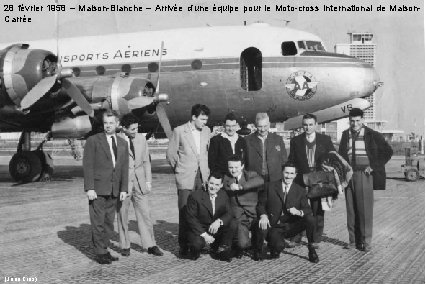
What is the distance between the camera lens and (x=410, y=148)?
18266 millimetres

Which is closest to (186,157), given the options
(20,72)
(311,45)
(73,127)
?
(20,72)

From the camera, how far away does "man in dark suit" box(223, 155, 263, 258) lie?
6.90 m

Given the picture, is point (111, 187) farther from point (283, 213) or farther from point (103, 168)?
point (283, 213)

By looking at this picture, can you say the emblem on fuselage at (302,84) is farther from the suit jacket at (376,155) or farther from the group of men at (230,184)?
the suit jacket at (376,155)

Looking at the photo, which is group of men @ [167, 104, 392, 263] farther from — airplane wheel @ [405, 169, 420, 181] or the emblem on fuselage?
airplane wheel @ [405, 169, 420, 181]

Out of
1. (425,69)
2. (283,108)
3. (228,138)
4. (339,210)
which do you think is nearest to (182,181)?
(228,138)

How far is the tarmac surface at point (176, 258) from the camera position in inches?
231

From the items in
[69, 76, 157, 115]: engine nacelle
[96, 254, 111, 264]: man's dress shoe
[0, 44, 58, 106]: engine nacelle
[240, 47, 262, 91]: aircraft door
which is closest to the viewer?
[96, 254, 111, 264]: man's dress shoe

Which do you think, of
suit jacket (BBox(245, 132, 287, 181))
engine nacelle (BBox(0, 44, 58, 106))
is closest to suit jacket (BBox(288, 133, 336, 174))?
suit jacket (BBox(245, 132, 287, 181))

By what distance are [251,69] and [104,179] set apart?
33.8 feet

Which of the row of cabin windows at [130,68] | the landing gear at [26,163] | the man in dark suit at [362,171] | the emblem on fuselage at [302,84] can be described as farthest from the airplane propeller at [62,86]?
the man in dark suit at [362,171]

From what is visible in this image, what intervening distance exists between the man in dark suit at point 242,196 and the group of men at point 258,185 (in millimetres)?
13

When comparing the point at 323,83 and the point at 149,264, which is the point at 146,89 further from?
the point at 149,264

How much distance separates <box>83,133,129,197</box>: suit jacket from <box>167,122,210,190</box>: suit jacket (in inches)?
27.8
